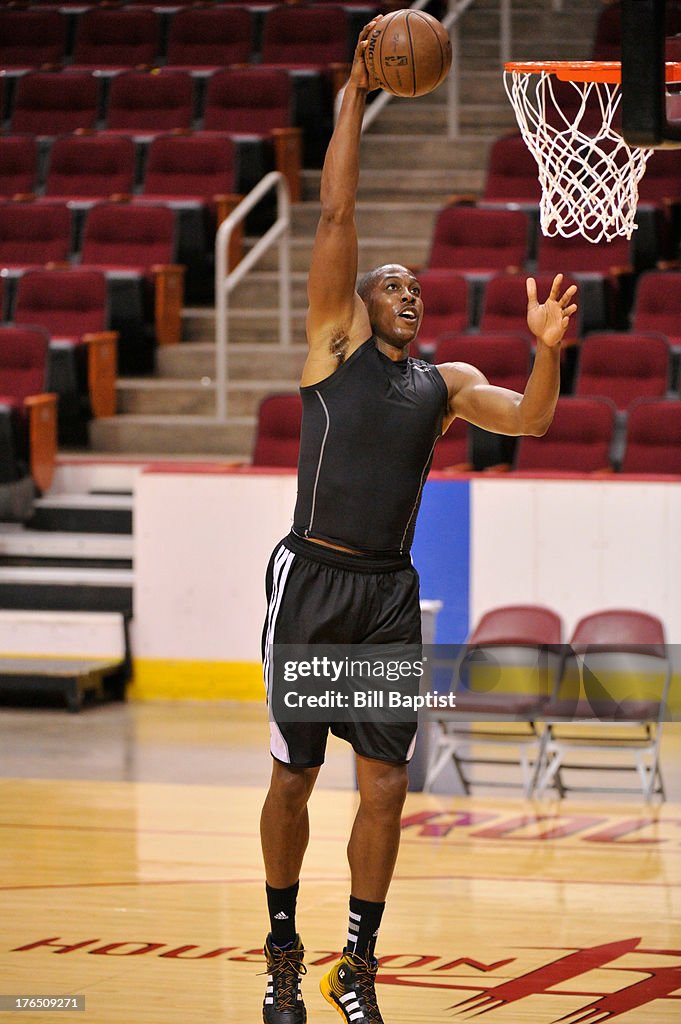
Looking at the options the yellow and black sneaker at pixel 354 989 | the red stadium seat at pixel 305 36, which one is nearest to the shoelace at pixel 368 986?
the yellow and black sneaker at pixel 354 989

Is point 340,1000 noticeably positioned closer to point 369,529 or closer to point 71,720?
point 369,529

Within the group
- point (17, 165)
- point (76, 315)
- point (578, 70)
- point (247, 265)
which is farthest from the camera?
point (17, 165)

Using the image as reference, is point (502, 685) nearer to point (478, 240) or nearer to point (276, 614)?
point (276, 614)

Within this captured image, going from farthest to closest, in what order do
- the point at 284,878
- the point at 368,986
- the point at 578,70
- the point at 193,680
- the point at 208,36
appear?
the point at 208,36
the point at 193,680
the point at 578,70
the point at 284,878
the point at 368,986

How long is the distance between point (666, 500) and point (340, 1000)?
4.93 metres

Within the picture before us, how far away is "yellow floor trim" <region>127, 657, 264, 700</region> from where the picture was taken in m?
9.20

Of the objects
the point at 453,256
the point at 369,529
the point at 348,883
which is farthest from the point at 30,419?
the point at 369,529

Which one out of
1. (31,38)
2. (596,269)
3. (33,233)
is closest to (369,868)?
(596,269)

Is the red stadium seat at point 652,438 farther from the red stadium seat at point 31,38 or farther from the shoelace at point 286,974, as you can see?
the red stadium seat at point 31,38

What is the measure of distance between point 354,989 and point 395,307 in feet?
5.13

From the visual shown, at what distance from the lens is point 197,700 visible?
928 centimetres

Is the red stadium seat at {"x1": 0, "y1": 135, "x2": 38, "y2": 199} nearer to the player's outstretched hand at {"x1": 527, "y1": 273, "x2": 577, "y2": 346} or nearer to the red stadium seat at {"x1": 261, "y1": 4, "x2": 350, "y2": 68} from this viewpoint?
the red stadium seat at {"x1": 261, "y1": 4, "x2": 350, "y2": 68}

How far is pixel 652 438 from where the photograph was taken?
897 centimetres

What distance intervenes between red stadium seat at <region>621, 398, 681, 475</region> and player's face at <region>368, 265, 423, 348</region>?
16.4ft
